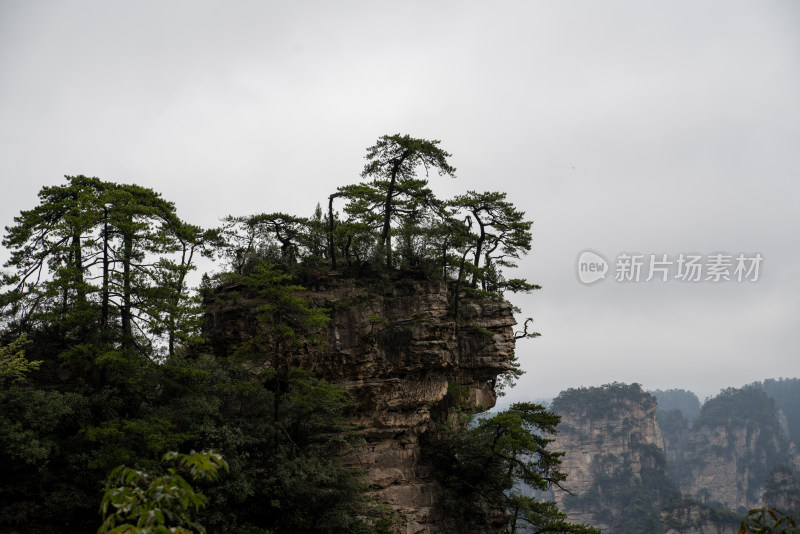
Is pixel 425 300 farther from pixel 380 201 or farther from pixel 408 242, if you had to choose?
pixel 380 201

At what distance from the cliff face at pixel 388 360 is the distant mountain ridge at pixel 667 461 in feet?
230

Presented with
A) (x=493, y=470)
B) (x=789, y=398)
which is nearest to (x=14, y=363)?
(x=493, y=470)

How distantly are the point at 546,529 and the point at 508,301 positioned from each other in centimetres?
888

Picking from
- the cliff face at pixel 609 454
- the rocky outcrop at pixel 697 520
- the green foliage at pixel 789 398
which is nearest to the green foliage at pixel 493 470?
the rocky outcrop at pixel 697 520

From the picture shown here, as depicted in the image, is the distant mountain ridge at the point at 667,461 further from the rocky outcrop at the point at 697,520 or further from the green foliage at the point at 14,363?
the green foliage at the point at 14,363

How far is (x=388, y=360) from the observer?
21.4 metres

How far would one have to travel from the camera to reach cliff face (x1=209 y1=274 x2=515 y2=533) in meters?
20.6

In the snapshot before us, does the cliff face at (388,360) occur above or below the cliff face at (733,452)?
A: above

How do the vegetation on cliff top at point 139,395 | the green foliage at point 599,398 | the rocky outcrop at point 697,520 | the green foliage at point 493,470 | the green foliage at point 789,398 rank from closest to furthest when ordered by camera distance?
the vegetation on cliff top at point 139,395 < the green foliage at point 493,470 < the rocky outcrop at point 697,520 < the green foliage at point 599,398 < the green foliage at point 789,398

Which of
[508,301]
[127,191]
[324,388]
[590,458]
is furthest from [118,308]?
[590,458]

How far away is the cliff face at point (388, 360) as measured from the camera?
20.6 m

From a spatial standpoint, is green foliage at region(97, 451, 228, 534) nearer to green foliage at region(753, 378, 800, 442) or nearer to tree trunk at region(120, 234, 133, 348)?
tree trunk at region(120, 234, 133, 348)

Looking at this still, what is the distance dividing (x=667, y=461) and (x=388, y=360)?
4564 inches

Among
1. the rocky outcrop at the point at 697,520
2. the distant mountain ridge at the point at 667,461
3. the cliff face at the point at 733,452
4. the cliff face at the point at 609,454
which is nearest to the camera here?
the rocky outcrop at the point at 697,520
